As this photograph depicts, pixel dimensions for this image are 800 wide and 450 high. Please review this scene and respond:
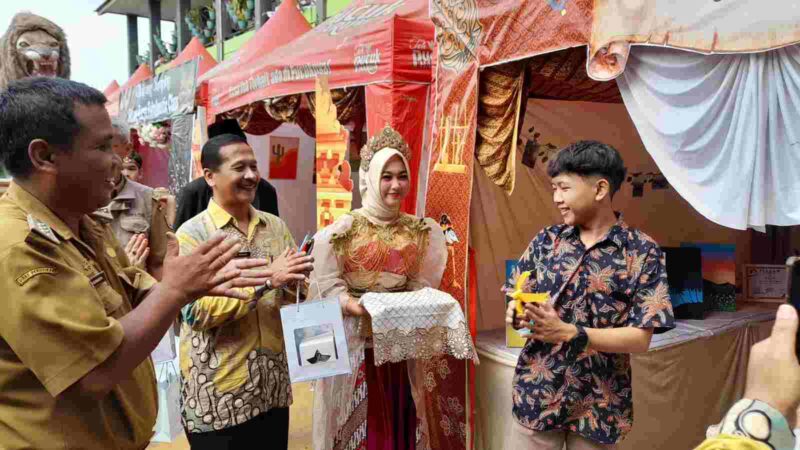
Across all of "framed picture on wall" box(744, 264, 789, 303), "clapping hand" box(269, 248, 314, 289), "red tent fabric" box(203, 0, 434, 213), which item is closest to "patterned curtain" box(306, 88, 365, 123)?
"red tent fabric" box(203, 0, 434, 213)

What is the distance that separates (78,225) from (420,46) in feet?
9.72

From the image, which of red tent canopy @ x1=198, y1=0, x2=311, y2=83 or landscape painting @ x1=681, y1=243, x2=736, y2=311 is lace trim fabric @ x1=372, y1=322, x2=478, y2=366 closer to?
landscape painting @ x1=681, y1=243, x2=736, y2=311

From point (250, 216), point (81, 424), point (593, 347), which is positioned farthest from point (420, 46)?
point (81, 424)

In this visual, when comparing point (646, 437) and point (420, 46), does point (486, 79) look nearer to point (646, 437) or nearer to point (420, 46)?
point (420, 46)

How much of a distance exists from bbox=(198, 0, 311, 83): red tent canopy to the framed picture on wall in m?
5.70

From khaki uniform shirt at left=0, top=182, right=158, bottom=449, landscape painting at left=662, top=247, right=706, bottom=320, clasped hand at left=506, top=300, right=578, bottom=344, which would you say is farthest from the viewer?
landscape painting at left=662, top=247, right=706, bottom=320

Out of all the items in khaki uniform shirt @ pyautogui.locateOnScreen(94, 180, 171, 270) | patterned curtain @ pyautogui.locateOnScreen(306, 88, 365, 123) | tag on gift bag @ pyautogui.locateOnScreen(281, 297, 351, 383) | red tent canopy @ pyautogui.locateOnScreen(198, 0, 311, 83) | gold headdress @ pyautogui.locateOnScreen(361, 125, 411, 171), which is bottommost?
tag on gift bag @ pyautogui.locateOnScreen(281, 297, 351, 383)

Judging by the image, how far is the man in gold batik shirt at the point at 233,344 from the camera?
90.0 inches

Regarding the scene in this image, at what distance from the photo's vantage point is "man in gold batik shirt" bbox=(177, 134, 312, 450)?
7.50 feet

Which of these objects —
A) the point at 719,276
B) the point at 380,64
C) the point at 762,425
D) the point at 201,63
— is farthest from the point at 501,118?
the point at 201,63

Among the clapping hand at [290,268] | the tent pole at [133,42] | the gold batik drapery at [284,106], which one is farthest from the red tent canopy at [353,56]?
the tent pole at [133,42]

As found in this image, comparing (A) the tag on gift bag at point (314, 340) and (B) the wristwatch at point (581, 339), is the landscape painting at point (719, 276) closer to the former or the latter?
(B) the wristwatch at point (581, 339)

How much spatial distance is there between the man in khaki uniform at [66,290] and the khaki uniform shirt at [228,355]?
33.6 inches

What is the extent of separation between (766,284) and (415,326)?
3.20 meters
